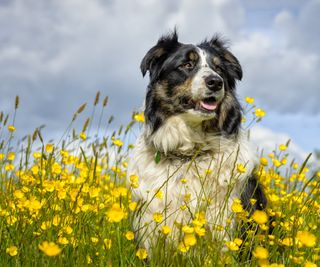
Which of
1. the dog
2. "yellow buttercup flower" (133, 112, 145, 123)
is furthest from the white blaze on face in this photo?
"yellow buttercup flower" (133, 112, 145, 123)

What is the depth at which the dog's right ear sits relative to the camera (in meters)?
4.31

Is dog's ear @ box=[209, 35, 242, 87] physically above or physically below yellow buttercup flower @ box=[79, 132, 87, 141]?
above

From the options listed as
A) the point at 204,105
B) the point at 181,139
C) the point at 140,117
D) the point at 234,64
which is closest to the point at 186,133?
the point at 181,139

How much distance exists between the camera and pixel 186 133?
4.05 metres

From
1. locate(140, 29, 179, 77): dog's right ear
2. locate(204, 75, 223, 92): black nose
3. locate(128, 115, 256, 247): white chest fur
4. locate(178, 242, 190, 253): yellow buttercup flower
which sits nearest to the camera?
locate(178, 242, 190, 253): yellow buttercup flower

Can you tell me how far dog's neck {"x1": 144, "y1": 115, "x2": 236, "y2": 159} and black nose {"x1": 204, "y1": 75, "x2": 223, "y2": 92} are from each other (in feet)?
1.10

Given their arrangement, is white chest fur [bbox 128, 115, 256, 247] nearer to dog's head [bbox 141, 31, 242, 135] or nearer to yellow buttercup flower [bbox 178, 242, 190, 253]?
dog's head [bbox 141, 31, 242, 135]

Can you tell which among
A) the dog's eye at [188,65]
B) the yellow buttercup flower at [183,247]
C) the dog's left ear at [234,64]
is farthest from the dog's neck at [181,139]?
the yellow buttercup flower at [183,247]

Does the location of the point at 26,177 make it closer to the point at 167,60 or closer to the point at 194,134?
the point at 194,134

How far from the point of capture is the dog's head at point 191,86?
12.9 feet

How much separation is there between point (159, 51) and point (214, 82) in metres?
0.73

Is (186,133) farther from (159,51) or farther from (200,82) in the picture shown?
(159,51)

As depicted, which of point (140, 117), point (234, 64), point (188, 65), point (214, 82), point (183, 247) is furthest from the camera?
point (234, 64)

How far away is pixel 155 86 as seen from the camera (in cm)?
423
